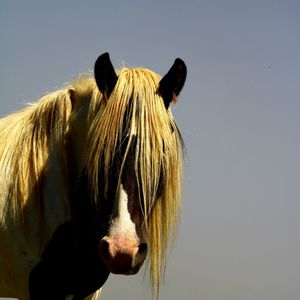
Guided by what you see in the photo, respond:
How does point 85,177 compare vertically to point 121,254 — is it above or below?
above

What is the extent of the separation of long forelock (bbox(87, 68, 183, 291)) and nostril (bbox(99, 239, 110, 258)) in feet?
1.09

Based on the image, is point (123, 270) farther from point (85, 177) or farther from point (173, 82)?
point (173, 82)

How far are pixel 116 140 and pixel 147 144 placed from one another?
21 cm

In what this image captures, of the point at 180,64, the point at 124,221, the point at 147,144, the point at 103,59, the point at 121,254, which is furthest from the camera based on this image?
the point at 180,64

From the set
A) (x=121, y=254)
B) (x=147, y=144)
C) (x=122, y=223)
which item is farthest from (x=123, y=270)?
(x=147, y=144)

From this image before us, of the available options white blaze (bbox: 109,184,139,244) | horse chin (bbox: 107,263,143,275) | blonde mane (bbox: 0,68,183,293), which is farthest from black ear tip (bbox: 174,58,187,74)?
horse chin (bbox: 107,263,143,275)

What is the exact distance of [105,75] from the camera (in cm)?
439

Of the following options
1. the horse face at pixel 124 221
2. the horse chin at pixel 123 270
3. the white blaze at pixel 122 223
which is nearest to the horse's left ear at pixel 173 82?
the horse face at pixel 124 221

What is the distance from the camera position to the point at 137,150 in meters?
4.02

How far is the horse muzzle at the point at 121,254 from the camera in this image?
3684 millimetres

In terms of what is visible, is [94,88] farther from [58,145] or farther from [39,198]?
[39,198]

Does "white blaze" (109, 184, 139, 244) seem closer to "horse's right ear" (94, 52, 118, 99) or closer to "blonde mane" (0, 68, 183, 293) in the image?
"blonde mane" (0, 68, 183, 293)

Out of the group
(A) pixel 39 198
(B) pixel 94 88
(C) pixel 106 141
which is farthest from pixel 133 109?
(A) pixel 39 198

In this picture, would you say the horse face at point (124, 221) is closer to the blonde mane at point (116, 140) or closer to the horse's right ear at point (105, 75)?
the blonde mane at point (116, 140)
